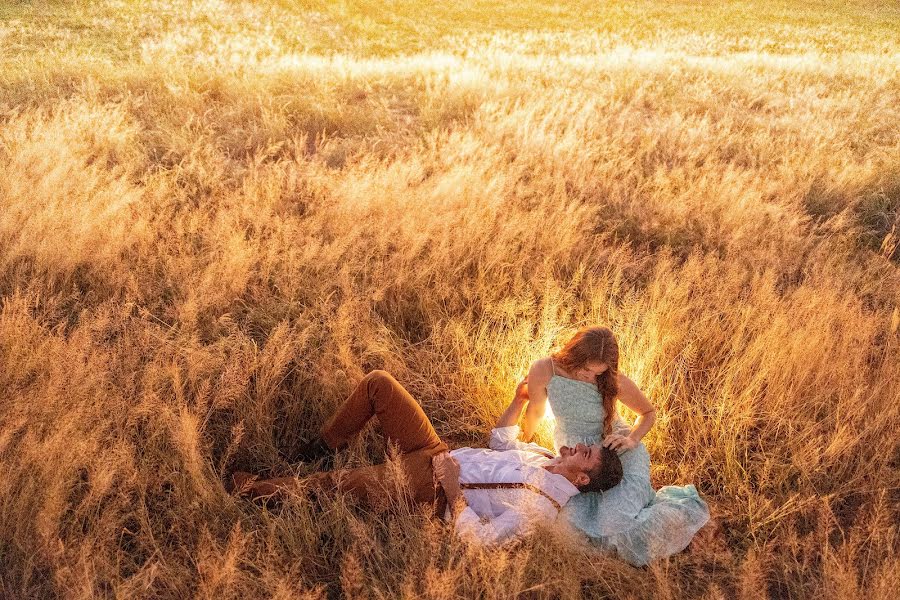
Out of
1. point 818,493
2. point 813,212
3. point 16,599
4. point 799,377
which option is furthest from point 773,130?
point 16,599

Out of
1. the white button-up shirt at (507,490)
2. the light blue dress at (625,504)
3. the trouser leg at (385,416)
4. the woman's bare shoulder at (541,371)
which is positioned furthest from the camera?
the woman's bare shoulder at (541,371)

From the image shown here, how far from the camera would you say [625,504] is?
2.81 meters

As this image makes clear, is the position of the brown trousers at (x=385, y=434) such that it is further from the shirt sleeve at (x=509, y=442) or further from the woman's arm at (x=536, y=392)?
the woman's arm at (x=536, y=392)

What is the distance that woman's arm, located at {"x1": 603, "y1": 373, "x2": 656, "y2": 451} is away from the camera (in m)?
3.06

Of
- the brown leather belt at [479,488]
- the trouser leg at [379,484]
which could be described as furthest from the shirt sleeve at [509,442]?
the trouser leg at [379,484]

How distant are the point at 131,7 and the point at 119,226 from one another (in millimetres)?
13110

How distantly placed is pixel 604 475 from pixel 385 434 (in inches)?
41.9

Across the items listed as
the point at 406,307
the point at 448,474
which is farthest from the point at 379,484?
the point at 406,307

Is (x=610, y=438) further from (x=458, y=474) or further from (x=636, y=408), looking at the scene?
(x=458, y=474)

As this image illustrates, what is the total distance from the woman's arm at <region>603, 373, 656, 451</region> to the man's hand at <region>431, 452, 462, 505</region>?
0.78 metres

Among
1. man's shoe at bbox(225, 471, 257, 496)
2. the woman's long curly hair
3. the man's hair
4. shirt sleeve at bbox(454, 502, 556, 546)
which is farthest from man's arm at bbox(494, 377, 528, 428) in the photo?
man's shoe at bbox(225, 471, 257, 496)

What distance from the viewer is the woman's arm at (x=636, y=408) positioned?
120 inches

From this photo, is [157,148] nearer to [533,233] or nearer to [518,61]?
[533,233]

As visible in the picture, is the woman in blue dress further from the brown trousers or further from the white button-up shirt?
the brown trousers
